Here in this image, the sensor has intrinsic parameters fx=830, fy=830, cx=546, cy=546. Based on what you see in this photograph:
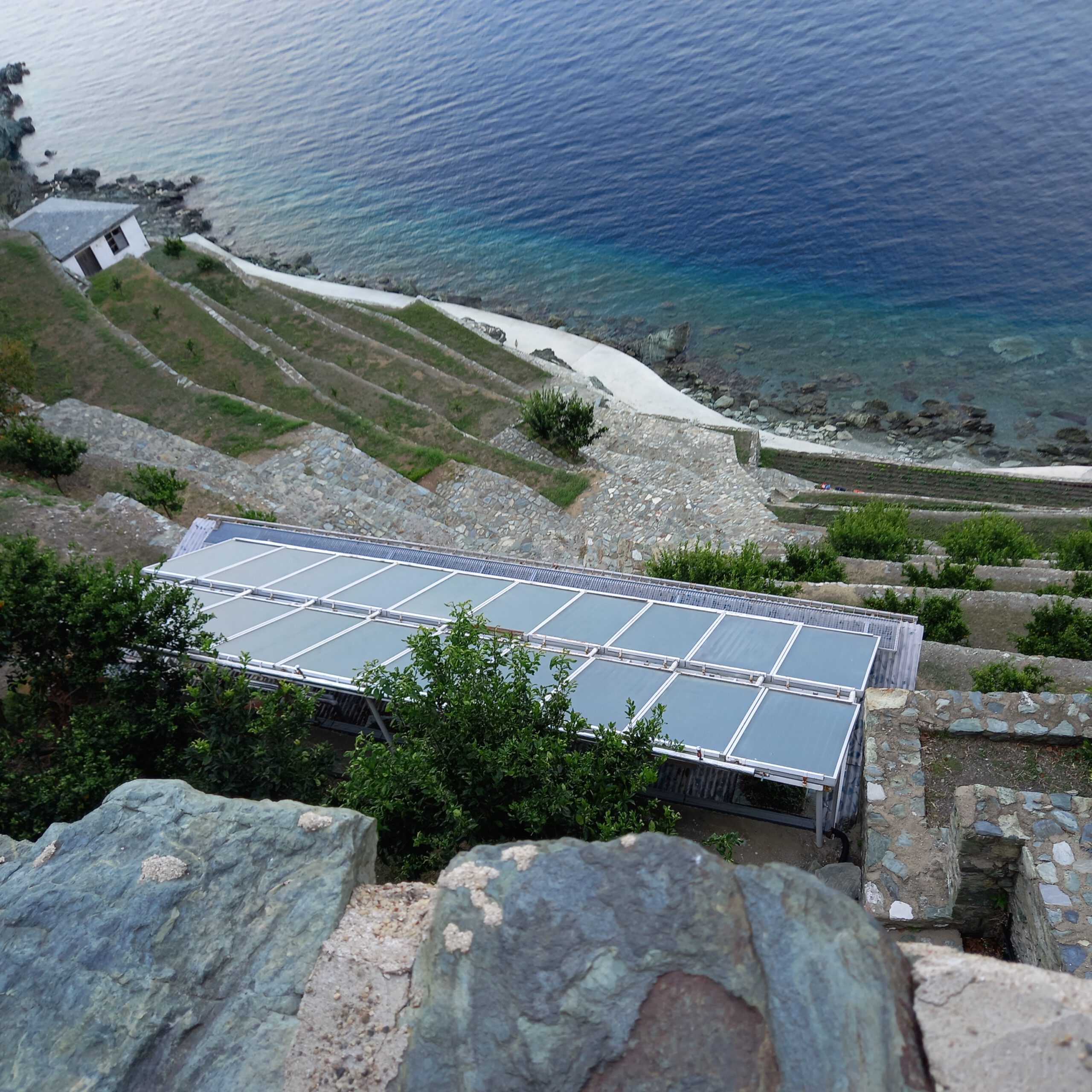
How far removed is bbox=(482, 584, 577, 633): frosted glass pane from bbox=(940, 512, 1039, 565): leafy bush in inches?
642

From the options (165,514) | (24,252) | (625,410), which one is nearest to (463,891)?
(165,514)

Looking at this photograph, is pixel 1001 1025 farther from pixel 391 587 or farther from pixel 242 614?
pixel 242 614

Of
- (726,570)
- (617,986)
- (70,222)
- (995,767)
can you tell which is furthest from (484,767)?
(70,222)

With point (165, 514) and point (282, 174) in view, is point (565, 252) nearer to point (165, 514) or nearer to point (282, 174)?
point (282, 174)

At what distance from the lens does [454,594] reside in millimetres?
20938

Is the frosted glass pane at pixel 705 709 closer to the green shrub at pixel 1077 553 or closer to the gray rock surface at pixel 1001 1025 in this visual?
the gray rock surface at pixel 1001 1025

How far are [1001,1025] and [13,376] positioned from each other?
42.4 meters

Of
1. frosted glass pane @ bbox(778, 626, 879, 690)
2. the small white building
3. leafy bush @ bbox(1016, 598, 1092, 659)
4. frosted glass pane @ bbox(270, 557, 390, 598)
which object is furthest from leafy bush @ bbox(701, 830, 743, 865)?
the small white building

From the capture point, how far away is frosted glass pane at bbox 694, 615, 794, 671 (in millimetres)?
16906

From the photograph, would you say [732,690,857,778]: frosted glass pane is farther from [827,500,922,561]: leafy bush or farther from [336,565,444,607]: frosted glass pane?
[827,500,922,561]: leafy bush

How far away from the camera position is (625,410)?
169ft

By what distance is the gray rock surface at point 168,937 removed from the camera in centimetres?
823

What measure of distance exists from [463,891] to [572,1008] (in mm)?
1553

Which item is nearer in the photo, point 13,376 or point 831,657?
point 831,657
